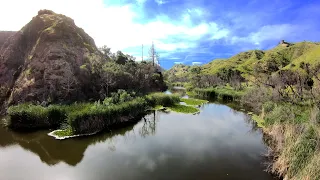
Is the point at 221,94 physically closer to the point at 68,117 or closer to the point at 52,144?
the point at 68,117

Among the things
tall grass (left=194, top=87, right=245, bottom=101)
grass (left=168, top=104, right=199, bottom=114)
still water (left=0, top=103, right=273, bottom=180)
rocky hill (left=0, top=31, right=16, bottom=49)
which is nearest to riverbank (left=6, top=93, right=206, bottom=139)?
still water (left=0, top=103, right=273, bottom=180)

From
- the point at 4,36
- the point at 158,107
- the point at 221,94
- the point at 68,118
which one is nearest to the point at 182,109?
the point at 158,107

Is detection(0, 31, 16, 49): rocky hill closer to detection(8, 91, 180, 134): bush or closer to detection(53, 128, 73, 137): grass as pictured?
detection(8, 91, 180, 134): bush

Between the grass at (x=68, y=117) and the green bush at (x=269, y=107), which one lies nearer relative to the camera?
the grass at (x=68, y=117)

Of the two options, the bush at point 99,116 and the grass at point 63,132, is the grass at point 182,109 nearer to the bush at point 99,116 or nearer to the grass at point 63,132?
the bush at point 99,116

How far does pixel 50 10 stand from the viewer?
6041 centimetres

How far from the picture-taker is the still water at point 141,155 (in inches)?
678

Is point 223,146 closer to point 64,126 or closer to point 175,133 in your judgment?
point 175,133

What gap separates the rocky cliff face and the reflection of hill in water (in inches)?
492

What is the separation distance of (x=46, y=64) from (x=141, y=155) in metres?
31.0

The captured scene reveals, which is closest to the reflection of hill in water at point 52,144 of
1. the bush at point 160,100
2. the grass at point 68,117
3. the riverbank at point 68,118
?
the riverbank at point 68,118

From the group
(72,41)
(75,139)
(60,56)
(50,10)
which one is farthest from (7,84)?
(75,139)

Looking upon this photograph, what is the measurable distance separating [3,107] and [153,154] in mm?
32171

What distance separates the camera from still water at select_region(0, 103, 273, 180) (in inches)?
678
